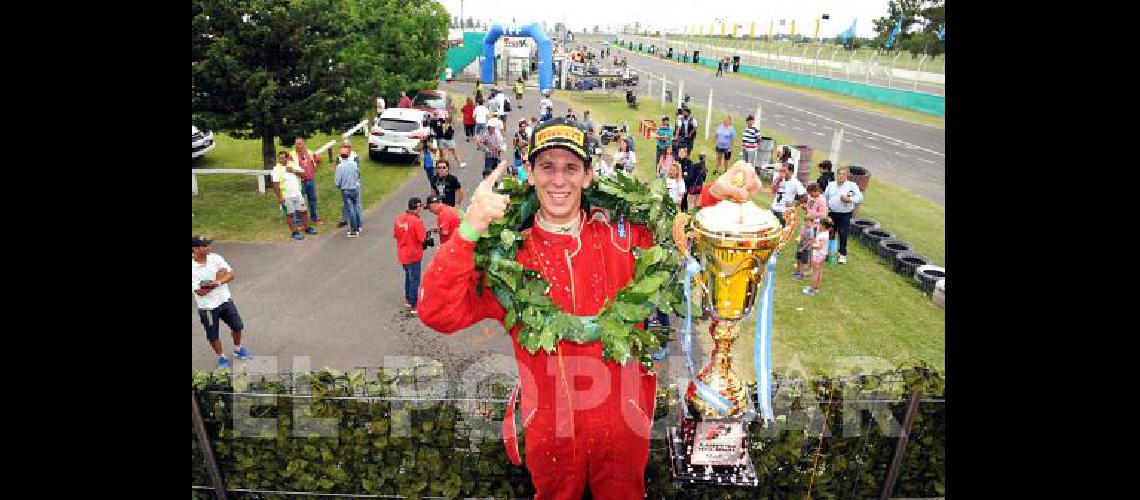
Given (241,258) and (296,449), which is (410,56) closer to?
(241,258)

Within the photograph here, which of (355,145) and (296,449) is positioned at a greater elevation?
(355,145)

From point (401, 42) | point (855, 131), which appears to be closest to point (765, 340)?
point (401, 42)

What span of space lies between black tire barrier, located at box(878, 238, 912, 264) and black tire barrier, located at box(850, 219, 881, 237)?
69cm

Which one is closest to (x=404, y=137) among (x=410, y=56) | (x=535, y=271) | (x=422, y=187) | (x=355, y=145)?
(x=422, y=187)

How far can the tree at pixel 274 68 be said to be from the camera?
41.3ft

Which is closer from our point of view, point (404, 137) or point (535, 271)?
point (535, 271)

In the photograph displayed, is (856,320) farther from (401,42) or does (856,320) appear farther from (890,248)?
(401,42)

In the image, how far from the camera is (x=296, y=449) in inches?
181

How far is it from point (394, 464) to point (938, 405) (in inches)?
154

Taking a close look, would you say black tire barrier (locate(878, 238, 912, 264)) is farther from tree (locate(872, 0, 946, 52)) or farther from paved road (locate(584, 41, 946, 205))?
tree (locate(872, 0, 946, 52))

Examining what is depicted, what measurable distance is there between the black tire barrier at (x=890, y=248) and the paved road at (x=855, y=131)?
11.4ft

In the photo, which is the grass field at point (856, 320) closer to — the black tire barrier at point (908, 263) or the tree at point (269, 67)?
the black tire barrier at point (908, 263)

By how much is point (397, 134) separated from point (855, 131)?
19476 mm

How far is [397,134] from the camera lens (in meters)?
17.8
